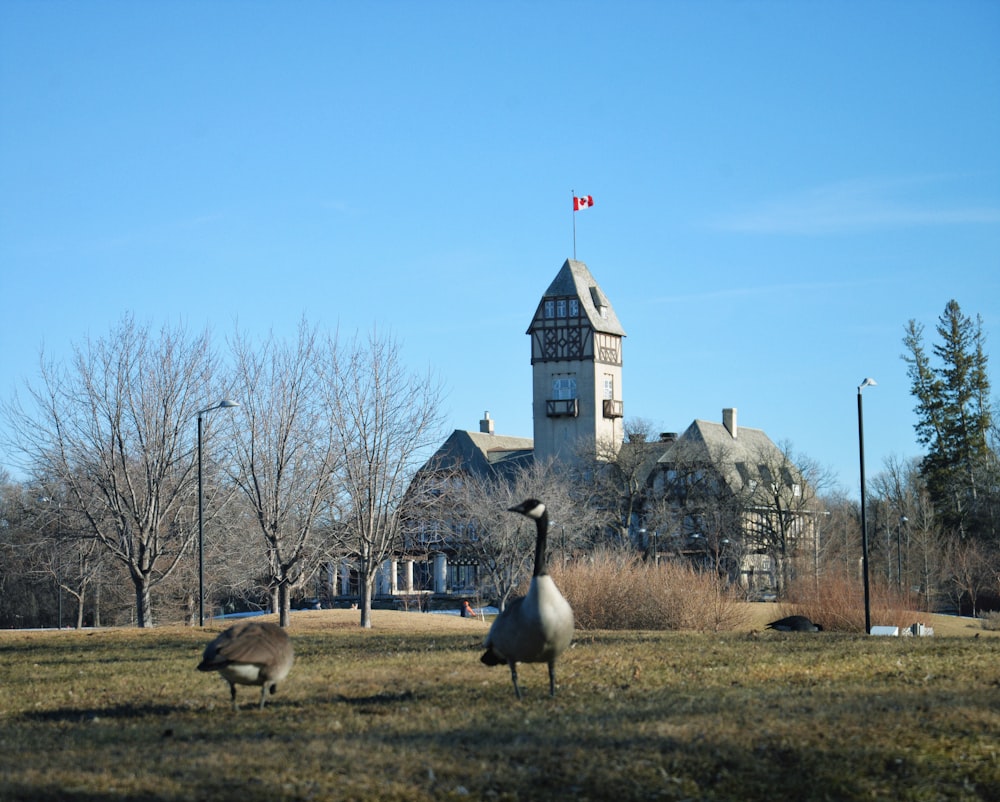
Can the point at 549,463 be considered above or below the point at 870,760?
above

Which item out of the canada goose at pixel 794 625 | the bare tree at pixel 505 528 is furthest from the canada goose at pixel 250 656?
the bare tree at pixel 505 528

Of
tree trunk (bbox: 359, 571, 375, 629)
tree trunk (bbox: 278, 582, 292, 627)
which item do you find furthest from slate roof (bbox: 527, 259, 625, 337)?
tree trunk (bbox: 278, 582, 292, 627)

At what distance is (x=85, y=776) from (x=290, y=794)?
166cm

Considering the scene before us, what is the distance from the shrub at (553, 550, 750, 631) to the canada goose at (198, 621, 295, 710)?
59.5 feet

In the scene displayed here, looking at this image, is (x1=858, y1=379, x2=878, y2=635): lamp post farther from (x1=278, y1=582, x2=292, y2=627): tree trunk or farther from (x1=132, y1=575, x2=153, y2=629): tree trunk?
(x1=132, y1=575, x2=153, y2=629): tree trunk

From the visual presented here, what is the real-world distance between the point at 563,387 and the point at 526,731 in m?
79.0

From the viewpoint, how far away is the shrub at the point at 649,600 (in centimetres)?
2894

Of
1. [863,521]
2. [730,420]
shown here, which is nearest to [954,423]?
[730,420]

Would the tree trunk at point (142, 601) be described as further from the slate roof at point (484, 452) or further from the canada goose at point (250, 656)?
the slate roof at point (484, 452)

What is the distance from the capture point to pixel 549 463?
7975 centimetres

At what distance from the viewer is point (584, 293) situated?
89.8 meters

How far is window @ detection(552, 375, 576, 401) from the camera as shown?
88.5 metres

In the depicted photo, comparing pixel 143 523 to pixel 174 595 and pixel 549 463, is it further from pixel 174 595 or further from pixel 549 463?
pixel 549 463

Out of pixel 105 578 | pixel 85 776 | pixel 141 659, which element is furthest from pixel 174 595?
pixel 85 776
